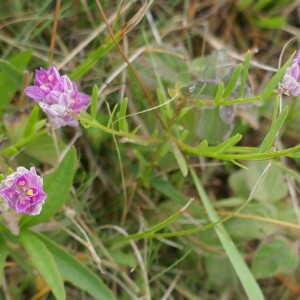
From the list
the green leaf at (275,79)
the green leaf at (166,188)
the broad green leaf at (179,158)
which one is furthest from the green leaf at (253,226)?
the green leaf at (275,79)

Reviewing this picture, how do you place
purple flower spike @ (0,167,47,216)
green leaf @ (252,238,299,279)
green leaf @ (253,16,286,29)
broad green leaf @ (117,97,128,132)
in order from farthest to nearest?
green leaf @ (253,16,286,29) < green leaf @ (252,238,299,279) < broad green leaf @ (117,97,128,132) < purple flower spike @ (0,167,47,216)

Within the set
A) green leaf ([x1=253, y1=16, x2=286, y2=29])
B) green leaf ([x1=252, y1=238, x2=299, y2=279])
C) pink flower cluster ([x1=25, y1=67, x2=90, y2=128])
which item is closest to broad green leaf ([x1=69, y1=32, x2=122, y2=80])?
pink flower cluster ([x1=25, y1=67, x2=90, y2=128])

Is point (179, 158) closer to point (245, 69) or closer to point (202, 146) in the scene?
point (202, 146)

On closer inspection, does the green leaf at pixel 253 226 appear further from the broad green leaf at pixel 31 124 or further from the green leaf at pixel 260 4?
the green leaf at pixel 260 4

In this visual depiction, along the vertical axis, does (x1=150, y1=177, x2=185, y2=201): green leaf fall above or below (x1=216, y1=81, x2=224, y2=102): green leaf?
below

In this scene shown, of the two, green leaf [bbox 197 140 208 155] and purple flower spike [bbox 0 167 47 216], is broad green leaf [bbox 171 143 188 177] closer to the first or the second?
green leaf [bbox 197 140 208 155]

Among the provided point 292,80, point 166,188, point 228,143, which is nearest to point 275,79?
point 292,80
